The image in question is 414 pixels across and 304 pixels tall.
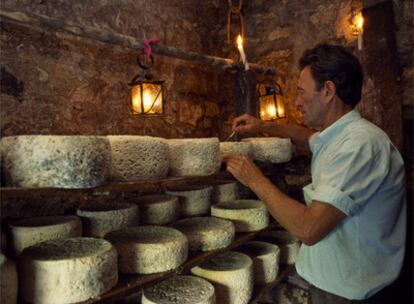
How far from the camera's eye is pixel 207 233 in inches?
61.7

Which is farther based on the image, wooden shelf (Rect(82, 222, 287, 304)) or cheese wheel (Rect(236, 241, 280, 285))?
cheese wheel (Rect(236, 241, 280, 285))

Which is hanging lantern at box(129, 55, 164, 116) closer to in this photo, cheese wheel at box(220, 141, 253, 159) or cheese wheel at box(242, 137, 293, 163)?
cheese wheel at box(220, 141, 253, 159)

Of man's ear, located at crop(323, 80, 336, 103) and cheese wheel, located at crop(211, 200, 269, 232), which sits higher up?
man's ear, located at crop(323, 80, 336, 103)

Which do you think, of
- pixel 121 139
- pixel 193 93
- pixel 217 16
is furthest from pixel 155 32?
pixel 121 139

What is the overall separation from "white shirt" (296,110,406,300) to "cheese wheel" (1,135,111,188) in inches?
34.0

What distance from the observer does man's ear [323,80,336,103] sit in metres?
1.45

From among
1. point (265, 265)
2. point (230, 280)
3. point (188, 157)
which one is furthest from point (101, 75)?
point (265, 265)

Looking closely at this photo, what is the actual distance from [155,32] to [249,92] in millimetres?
898

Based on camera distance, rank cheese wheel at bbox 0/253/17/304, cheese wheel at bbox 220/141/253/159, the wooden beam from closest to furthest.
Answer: cheese wheel at bbox 0/253/17/304 < the wooden beam < cheese wheel at bbox 220/141/253/159

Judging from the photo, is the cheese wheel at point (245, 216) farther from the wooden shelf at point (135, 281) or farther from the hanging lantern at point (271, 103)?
the hanging lantern at point (271, 103)

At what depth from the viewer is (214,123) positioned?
2912 millimetres

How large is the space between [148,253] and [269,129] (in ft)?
3.67

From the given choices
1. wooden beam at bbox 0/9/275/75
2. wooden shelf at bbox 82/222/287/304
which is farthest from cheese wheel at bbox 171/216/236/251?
wooden beam at bbox 0/9/275/75

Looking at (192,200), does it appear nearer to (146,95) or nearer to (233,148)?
(233,148)
